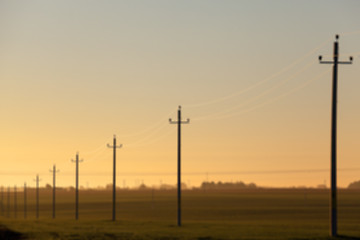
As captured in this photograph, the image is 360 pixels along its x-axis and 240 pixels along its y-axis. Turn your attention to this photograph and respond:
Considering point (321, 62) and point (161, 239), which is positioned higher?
point (321, 62)

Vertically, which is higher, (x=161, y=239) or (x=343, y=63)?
(x=343, y=63)

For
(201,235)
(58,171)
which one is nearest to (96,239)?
(201,235)

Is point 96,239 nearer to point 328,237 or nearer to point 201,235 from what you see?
point 201,235

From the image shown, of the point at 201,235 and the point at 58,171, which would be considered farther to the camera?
the point at 58,171

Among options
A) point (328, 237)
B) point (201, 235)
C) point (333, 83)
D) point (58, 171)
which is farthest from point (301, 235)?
point (58, 171)

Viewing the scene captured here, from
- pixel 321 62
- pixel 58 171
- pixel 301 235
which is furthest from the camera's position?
pixel 58 171

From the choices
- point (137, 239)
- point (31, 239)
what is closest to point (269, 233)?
point (137, 239)

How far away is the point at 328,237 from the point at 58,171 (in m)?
83.1

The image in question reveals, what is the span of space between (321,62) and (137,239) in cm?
1620

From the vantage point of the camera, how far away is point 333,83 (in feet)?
139

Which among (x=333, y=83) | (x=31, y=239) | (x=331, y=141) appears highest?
(x=333, y=83)

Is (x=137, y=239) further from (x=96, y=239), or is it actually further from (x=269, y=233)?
(x=269, y=233)

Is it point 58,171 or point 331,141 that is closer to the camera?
point 331,141

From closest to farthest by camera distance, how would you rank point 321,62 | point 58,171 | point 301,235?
point 321,62
point 301,235
point 58,171
